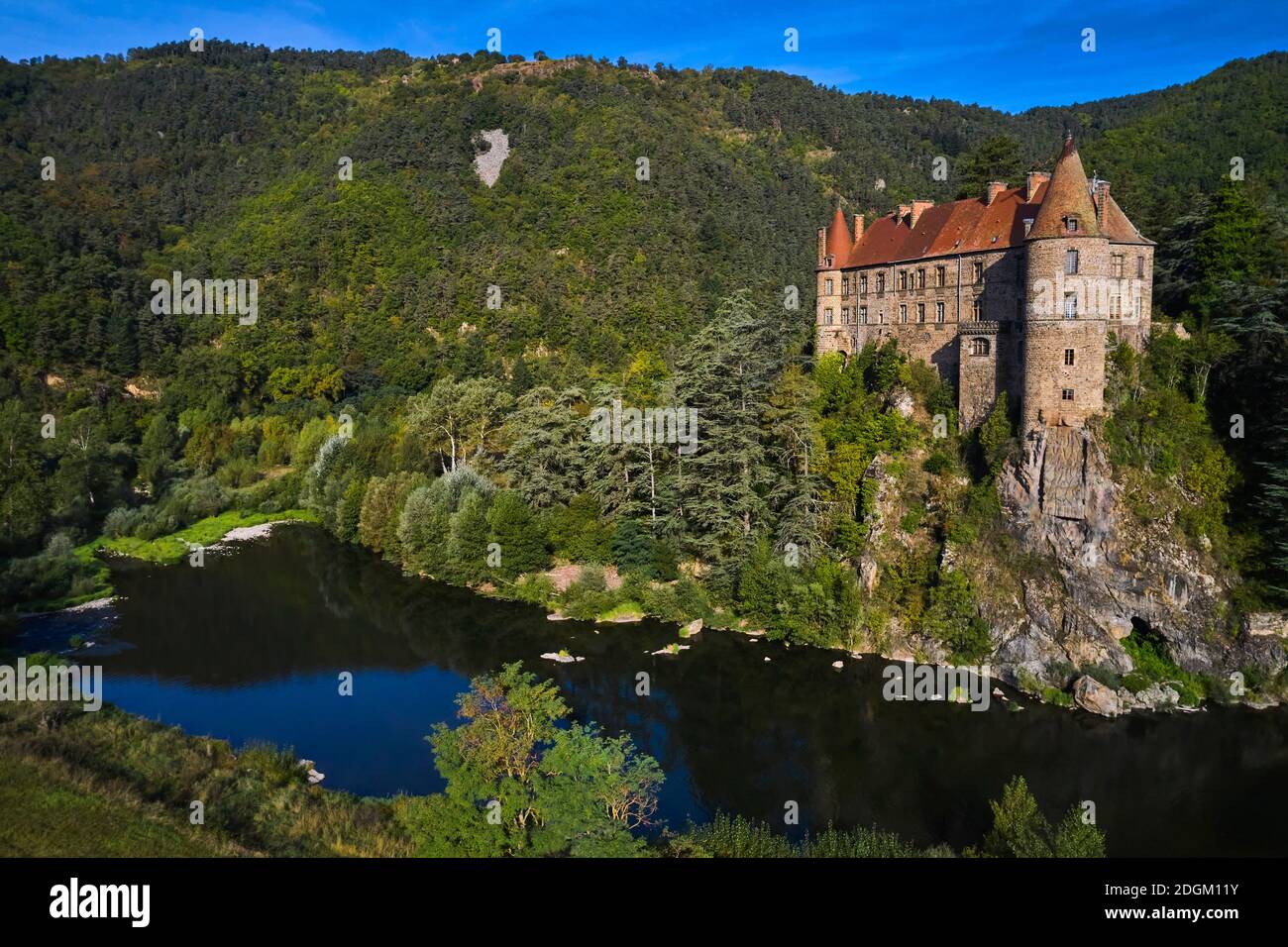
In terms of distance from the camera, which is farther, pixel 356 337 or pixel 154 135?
pixel 154 135

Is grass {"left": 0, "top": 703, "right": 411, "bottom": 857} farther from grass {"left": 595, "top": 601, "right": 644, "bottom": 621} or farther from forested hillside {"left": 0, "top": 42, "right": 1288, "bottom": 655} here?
forested hillside {"left": 0, "top": 42, "right": 1288, "bottom": 655}

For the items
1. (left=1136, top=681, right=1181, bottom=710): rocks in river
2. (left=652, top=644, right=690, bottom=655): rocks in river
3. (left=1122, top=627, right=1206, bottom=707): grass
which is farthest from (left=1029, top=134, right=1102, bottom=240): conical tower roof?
(left=652, top=644, right=690, bottom=655): rocks in river

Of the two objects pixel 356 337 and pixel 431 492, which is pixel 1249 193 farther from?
pixel 356 337

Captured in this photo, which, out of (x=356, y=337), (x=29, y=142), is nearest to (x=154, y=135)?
(x=29, y=142)

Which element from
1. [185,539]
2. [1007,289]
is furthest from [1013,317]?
[185,539]

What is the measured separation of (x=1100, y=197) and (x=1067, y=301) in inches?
199

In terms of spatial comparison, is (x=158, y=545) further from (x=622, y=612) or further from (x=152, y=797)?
(x=152, y=797)

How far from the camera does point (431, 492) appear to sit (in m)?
48.3

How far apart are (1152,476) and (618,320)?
45.5 metres

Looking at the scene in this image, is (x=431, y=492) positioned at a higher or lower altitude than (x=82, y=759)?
higher

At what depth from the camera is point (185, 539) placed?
53.7 m

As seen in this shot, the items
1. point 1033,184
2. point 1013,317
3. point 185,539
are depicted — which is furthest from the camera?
point 185,539

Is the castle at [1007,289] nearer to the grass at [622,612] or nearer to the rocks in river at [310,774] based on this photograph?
the grass at [622,612]
